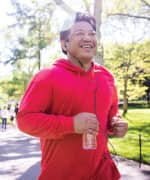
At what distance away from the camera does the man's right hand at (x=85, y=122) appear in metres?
2.49

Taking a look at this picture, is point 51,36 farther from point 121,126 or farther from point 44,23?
point 121,126

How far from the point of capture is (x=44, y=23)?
850 inches

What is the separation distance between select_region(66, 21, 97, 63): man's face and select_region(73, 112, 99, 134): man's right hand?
395 mm

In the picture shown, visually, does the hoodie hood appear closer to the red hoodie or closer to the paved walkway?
the red hoodie

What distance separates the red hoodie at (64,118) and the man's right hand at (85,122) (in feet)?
0.10

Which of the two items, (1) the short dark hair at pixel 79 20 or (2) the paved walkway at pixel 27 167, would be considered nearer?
(1) the short dark hair at pixel 79 20

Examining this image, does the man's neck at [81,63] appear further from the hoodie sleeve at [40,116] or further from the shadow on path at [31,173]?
the shadow on path at [31,173]

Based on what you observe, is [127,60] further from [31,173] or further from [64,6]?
[31,173]

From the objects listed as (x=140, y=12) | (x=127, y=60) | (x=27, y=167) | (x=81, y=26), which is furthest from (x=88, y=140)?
(x=127, y=60)

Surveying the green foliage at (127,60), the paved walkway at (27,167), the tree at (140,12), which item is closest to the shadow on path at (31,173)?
the paved walkway at (27,167)

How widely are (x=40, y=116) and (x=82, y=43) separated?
0.53 meters

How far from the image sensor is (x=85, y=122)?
2.49 meters

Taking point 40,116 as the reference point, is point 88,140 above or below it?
below

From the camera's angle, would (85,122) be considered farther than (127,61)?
No
